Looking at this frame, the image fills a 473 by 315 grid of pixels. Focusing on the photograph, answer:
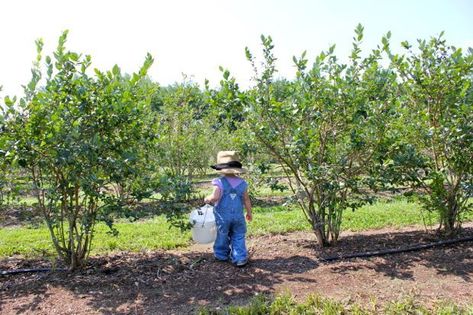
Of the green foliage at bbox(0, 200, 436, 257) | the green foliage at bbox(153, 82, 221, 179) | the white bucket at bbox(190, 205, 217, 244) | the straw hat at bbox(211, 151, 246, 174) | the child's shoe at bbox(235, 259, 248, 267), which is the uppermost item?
the green foliage at bbox(153, 82, 221, 179)

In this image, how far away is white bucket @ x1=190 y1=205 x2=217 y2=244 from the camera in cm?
543

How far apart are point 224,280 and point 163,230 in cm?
319

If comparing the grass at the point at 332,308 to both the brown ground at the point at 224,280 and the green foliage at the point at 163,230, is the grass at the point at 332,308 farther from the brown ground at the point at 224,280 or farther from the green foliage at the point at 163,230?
the green foliage at the point at 163,230

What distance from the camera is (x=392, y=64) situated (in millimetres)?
5461

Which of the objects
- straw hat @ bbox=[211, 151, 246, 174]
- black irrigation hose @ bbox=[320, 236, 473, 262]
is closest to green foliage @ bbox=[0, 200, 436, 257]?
straw hat @ bbox=[211, 151, 246, 174]

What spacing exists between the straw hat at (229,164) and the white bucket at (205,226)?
0.67 meters

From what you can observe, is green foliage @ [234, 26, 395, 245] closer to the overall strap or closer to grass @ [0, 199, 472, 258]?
the overall strap

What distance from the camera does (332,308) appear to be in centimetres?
360

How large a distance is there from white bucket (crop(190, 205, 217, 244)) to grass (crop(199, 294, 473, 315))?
72.3 inches

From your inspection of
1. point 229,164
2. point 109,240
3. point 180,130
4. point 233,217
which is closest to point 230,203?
point 233,217

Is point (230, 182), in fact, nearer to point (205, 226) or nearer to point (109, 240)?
point (205, 226)

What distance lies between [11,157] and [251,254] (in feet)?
9.54

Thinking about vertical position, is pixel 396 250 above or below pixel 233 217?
below

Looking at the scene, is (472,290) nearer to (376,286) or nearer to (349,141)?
(376,286)
